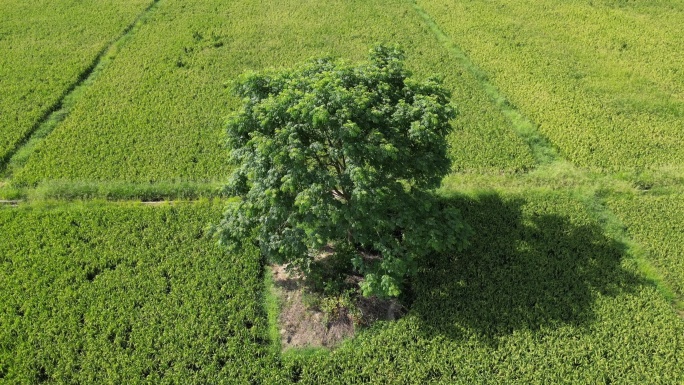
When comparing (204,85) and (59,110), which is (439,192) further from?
(59,110)

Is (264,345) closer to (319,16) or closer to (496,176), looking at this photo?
(496,176)

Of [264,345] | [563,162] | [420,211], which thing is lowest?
[264,345]

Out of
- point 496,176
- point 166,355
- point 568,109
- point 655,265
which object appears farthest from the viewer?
point 568,109

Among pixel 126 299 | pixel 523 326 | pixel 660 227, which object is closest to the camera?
pixel 523 326

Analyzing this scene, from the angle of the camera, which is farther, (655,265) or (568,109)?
(568,109)

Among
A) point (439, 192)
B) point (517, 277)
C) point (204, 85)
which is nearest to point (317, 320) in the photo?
point (517, 277)

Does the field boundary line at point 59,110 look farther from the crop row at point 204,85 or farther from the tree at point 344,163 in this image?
the tree at point 344,163

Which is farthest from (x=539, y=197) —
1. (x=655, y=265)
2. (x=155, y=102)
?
(x=155, y=102)

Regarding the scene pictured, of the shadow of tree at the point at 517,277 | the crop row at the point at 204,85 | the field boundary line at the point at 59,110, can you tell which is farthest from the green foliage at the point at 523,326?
the field boundary line at the point at 59,110
